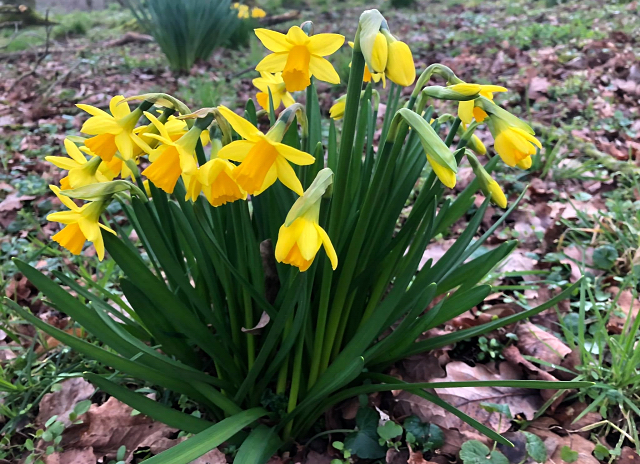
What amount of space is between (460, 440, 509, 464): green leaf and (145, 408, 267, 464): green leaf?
1.70 ft

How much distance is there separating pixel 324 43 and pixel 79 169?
1.97 ft

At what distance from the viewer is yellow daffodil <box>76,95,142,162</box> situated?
0.85 metres

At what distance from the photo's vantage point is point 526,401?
125 cm

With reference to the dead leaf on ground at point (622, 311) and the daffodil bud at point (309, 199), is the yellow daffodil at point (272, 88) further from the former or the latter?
the dead leaf on ground at point (622, 311)

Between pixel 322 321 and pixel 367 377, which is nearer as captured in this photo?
pixel 322 321

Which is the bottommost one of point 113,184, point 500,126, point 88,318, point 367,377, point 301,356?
point 367,377

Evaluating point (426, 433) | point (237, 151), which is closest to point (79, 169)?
point (237, 151)

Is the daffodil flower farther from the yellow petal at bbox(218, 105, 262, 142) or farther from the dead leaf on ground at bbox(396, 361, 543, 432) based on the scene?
the dead leaf on ground at bbox(396, 361, 543, 432)

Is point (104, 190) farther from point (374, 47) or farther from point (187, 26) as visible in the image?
point (187, 26)

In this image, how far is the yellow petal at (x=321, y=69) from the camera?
0.88 meters

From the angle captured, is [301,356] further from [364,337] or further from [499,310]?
[499,310]

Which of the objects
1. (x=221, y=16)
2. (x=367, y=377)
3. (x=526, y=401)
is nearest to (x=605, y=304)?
(x=526, y=401)

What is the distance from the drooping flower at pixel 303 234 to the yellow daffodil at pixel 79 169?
1.56 ft

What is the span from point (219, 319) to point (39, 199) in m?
1.89
